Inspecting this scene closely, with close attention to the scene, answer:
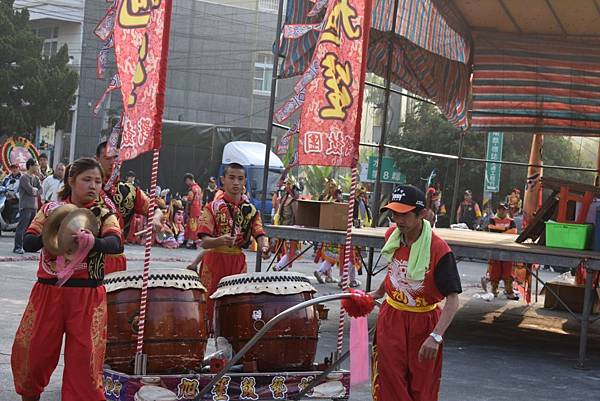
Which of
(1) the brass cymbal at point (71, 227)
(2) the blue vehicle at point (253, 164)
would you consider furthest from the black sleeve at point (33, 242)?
(2) the blue vehicle at point (253, 164)

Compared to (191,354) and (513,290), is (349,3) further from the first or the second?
(513,290)

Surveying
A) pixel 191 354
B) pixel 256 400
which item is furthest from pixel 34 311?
pixel 256 400

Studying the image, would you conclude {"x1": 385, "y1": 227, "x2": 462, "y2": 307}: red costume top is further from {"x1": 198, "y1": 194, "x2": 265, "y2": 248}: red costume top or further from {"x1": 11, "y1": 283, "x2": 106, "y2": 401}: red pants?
{"x1": 198, "y1": 194, "x2": 265, "y2": 248}: red costume top

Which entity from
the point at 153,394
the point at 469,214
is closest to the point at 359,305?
the point at 153,394

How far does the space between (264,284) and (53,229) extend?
191 centimetres

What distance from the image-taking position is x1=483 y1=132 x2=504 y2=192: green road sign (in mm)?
31688

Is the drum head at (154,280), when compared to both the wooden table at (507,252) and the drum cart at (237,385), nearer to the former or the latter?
the drum cart at (237,385)

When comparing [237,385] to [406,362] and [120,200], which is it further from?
[120,200]

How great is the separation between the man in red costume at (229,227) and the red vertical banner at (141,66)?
220cm

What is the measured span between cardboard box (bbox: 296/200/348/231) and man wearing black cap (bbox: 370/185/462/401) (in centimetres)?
619

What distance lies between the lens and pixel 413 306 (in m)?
6.38

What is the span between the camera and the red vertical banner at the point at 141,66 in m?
6.69

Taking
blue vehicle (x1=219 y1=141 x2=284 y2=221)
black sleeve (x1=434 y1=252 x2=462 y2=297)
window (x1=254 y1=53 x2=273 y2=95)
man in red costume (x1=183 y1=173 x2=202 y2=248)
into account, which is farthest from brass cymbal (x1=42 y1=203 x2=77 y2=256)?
window (x1=254 y1=53 x2=273 y2=95)

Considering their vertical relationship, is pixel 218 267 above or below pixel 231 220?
below
